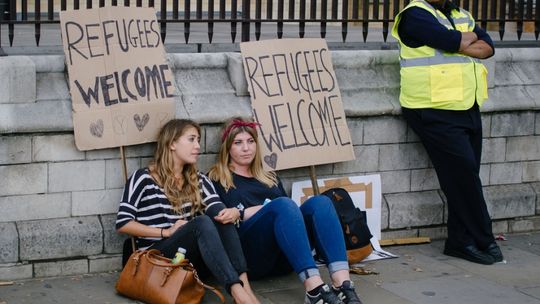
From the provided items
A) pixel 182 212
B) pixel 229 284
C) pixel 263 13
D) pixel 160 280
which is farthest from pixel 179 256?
pixel 263 13

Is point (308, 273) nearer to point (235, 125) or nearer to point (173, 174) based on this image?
point (173, 174)

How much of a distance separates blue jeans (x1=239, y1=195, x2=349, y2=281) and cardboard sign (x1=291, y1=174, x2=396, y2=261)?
888 millimetres

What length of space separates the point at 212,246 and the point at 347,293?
2.72ft

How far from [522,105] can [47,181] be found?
145 inches

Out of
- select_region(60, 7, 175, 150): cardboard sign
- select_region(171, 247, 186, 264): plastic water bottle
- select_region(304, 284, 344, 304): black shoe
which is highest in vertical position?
select_region(60, 7, 175, 150): cardboard sign

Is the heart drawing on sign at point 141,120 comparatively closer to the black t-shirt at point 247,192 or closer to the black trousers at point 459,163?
the black t-shirt at point 247,192

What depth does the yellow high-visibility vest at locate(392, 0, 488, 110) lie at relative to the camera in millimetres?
7191

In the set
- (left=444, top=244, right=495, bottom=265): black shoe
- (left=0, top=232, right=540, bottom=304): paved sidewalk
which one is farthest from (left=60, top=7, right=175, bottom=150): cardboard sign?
(left=444, top=244, right=495, bottom=265): black shoe

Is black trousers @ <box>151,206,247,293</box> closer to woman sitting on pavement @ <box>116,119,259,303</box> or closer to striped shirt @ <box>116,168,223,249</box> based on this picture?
woman sitting on pavement @ <box>116,119,259,303</box>

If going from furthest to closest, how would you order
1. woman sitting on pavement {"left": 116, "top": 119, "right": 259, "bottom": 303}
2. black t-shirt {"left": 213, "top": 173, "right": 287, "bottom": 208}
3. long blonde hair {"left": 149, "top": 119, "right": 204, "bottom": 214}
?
black t-shirt {"left": 213, "top": 173, "right": 287, "bottom": 208}, long blonde hair {"left": 149, "top": 119, "right": 204, "bottom": 214}, woman sitting on pavement {"left": 116, "top": 119, "right": 259, "bottom": 303}

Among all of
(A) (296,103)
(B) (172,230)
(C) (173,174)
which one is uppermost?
(A) (296,103)

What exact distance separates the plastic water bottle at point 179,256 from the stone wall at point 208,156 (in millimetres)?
768

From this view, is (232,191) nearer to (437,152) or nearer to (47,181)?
(47,181)

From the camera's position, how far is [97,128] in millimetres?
6477
